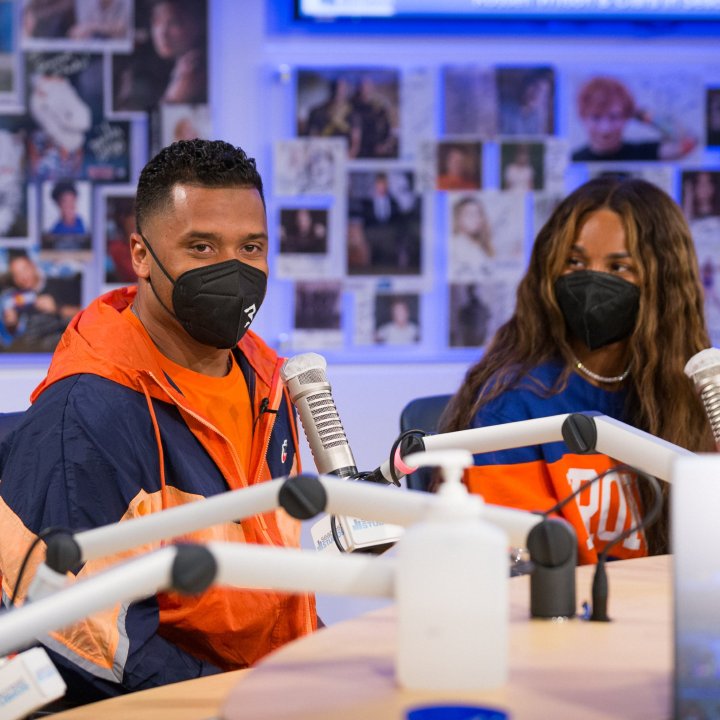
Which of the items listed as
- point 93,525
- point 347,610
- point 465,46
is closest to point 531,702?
point 93,525

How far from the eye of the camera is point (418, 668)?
3.38 ft

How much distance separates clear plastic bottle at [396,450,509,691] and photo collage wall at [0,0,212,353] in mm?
2876

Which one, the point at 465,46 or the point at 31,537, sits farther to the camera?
the point at 465,46

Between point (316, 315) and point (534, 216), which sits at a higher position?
point (534, 216)

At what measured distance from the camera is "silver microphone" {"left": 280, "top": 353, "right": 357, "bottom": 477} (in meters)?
1.70

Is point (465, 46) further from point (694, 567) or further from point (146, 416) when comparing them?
point (694, 567)

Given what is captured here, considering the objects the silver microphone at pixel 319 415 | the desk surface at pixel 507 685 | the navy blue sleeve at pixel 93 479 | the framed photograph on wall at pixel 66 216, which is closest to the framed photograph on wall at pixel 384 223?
the framed photograph on wall at pixel 66 216

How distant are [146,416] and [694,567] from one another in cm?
121

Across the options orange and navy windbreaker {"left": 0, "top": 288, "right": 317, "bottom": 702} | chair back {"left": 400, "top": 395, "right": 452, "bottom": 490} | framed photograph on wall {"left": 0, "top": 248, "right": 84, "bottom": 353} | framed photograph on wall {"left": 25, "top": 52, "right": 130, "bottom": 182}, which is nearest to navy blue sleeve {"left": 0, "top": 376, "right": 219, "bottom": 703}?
orange and navy windbreaker {"left": 0, "top": 288, "right": 317, "bottom": 702}

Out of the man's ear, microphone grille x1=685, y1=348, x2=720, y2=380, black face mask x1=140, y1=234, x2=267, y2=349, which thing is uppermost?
the man's ear

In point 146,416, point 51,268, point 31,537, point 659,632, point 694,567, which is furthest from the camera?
point 51,268

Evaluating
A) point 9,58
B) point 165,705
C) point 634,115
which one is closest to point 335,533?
point 165,705

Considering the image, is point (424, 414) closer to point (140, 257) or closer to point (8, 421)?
→ point (140, 257)

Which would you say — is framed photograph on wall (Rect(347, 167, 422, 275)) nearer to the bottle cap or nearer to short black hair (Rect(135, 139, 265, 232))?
short black hair (Rect(135, 139, 265, 232))
